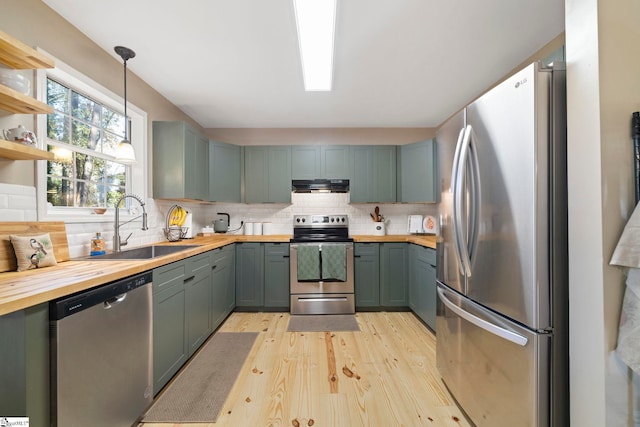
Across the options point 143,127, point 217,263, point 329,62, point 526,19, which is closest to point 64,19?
point 143,127

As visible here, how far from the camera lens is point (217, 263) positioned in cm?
281

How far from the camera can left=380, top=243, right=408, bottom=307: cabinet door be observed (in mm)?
3393

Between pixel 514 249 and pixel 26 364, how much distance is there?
196cm

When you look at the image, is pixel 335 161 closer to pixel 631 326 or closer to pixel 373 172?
pixel 373 172

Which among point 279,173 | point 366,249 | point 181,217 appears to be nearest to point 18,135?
point 181,217

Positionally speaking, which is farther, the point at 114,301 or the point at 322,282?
the point at 322,282

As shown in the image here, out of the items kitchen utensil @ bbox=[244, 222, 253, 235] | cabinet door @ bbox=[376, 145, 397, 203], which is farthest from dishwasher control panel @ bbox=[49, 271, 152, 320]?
cabinet door @ bbox=[376, 145, 397, 203]

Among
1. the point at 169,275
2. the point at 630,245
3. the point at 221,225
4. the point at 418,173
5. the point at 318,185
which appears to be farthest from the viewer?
the point at 221,225

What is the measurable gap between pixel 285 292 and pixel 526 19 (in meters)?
3.38

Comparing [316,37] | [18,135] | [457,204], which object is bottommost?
[457,204]

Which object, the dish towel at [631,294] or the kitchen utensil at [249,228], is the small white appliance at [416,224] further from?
the dish towel at [631,294]

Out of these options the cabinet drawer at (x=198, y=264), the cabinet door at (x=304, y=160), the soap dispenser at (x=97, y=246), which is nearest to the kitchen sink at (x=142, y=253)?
the soap dispenser at (x=97, y=246)

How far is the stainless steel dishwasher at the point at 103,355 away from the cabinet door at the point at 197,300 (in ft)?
1.85

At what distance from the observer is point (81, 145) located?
6.77 feet
